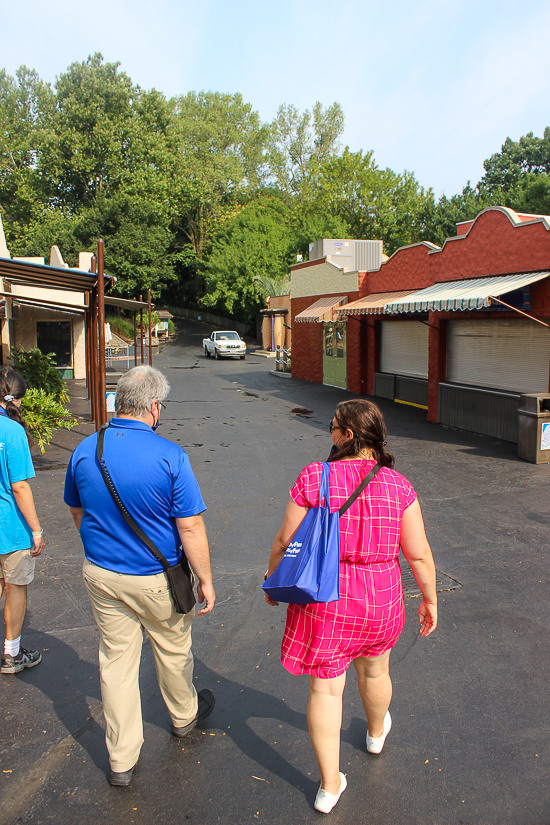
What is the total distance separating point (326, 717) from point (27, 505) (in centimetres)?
206

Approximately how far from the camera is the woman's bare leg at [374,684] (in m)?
2.63

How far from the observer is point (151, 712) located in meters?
3.23

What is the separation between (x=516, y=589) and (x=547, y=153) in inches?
1891

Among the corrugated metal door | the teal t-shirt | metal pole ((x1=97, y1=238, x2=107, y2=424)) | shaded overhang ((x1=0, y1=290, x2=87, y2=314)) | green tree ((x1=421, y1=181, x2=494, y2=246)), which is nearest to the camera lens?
the teal t-shirt

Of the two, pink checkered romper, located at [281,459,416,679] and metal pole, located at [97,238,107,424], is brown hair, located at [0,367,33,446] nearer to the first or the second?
pink checkered romper, located at [281,459,416,679]

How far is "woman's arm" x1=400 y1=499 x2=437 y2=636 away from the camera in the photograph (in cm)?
251

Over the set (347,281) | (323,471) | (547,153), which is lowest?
(323,471)

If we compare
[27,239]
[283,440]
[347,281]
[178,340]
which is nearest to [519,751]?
[283,440]

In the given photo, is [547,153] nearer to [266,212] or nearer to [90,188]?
[266,212]

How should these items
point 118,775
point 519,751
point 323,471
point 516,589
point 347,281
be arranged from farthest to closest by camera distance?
point 347,281, point 516,589, point 519,751, point 118,775, point 323,471

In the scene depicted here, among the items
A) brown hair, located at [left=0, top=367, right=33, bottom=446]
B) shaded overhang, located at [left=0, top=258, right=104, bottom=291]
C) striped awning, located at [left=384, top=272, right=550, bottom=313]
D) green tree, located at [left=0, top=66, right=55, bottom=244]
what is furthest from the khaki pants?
green tree, located at [left=0, top=66, right=55, bottom=244]

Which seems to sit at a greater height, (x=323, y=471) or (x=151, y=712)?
(x=323, y=471)

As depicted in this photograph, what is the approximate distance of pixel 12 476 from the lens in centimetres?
335

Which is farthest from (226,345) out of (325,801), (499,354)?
(325,801)
